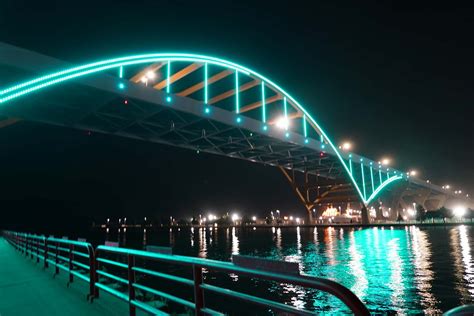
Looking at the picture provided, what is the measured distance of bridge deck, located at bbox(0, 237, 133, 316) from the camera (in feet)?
19.4

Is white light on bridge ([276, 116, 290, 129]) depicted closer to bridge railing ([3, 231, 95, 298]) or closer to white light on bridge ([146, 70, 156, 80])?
white light on bridge ([146, 70, 156, 80])

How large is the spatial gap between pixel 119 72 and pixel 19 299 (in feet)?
90.6

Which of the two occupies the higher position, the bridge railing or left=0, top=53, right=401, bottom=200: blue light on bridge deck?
left=0, top=53, right=401, bottom=200: blue light on bridge deck

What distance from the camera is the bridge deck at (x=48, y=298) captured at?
5.90m

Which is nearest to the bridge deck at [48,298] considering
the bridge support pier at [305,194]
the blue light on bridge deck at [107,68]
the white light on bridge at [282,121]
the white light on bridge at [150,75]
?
the blue light on bridge deck at [107,68]

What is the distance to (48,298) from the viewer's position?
6.92 m

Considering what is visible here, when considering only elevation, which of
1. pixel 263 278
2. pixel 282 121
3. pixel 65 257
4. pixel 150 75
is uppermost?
pixel 150 75

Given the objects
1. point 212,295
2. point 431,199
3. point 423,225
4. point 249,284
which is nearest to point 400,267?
point 249,284

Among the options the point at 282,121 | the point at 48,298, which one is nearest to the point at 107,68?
the point at 48,298

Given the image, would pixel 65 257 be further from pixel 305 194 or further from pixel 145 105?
pixel 305 194

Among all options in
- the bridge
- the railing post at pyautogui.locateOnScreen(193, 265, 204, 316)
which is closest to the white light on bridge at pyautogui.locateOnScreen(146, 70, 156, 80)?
the bridge

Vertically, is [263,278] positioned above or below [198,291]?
above

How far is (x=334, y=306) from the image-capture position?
959cm

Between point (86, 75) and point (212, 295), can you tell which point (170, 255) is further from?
point (86, 75)
